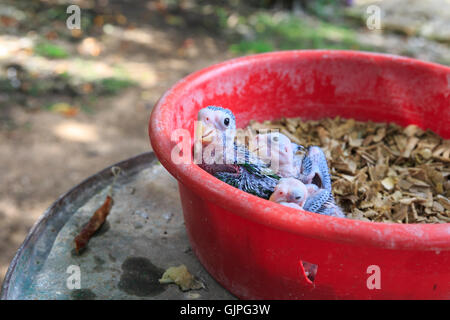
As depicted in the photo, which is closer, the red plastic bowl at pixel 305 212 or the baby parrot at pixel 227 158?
the red plastic bowl at pixel 305 212

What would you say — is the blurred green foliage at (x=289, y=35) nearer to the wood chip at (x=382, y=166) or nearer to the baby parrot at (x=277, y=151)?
the wood chip at (x=382, y=166)

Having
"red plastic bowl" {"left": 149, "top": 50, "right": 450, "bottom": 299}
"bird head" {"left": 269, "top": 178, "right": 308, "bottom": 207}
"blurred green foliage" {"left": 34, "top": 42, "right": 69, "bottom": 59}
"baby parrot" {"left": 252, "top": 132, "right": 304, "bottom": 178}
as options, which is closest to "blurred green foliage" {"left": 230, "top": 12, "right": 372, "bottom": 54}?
"blurred green foliage" {"left": 34, "top": 42, "right": 69, "bottom": 59}

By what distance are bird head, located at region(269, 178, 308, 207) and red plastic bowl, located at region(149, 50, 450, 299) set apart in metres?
0.13

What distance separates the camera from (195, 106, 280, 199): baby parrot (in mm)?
1133

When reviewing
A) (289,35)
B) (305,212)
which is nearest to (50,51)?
(289,35)

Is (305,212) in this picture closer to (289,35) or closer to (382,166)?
(382,166)

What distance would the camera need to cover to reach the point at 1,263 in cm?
226

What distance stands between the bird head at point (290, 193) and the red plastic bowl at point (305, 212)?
0.41 feet

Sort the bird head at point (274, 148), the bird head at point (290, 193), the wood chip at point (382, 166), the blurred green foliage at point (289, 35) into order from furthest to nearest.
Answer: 1. the blurred green foliage at point (289, 35)
2. the wood chip at point (382, 166)
3. the bird head at point (274, 148)
4. the bird head at point (290, 193)

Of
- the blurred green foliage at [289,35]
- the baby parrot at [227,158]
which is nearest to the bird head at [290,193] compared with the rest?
the baby parrot at [227,158]

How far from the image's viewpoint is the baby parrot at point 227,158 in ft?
3.72

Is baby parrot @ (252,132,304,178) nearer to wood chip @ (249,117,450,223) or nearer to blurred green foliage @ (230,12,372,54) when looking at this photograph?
wood chip @ (249,117,450,223)

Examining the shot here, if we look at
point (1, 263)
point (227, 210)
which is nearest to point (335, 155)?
point (227, 210)
